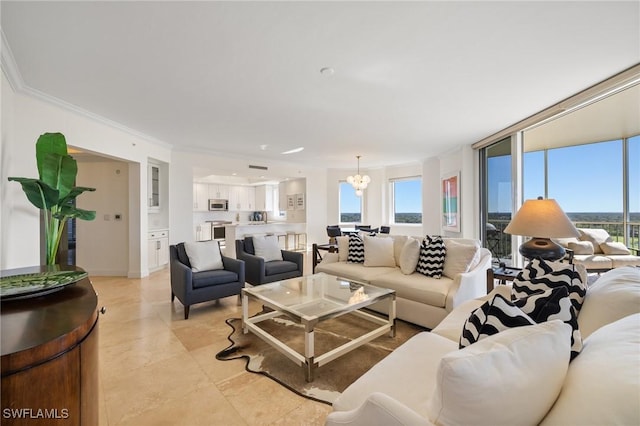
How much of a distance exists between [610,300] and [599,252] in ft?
14.8

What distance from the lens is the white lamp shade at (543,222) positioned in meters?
2.32

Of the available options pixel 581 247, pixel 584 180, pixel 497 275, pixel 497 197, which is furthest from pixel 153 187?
pixel 584 180

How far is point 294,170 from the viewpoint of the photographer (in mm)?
7816

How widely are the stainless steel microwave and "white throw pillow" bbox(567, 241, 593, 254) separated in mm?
9128

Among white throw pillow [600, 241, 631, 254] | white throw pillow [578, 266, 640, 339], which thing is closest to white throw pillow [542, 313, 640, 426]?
white throw pillow [578, 266, 640, 339]

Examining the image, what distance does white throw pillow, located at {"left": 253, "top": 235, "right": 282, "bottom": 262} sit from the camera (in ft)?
13.8

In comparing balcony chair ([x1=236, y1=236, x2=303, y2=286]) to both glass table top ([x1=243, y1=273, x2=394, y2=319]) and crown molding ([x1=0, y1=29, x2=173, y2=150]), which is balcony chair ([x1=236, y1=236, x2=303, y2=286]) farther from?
crown molding ([x1=0, y1=29, x2=173, y2=150])

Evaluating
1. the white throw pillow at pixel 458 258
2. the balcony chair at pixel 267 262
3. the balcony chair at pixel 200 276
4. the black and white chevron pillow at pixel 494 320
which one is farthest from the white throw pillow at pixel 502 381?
the balcony chair at pixel 267 262

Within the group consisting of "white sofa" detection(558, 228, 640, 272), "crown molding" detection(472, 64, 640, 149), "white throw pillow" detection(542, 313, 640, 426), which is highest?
"crown molding" detection(472, 64, 640, 149)

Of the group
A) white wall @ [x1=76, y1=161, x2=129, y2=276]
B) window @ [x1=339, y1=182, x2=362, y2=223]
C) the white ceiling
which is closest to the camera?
the white ceiling

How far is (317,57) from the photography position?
94.8 inches

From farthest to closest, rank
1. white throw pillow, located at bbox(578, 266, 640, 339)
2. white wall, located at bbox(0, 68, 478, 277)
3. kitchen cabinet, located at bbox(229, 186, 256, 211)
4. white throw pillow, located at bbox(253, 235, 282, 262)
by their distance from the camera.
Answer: kitchen cabinet, located at bbox(229, 186, 256, 211), white throw pillow, located at bbox(253, 235, 282, 262), white wall, located at bbox(0, 68, 478, 277), white throw pillow, located at bbox(578, 266, 640, 339)

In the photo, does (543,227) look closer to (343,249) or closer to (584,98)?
(584,98)

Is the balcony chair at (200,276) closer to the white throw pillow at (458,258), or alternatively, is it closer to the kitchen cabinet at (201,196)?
the white throw pillow at (458,258)
